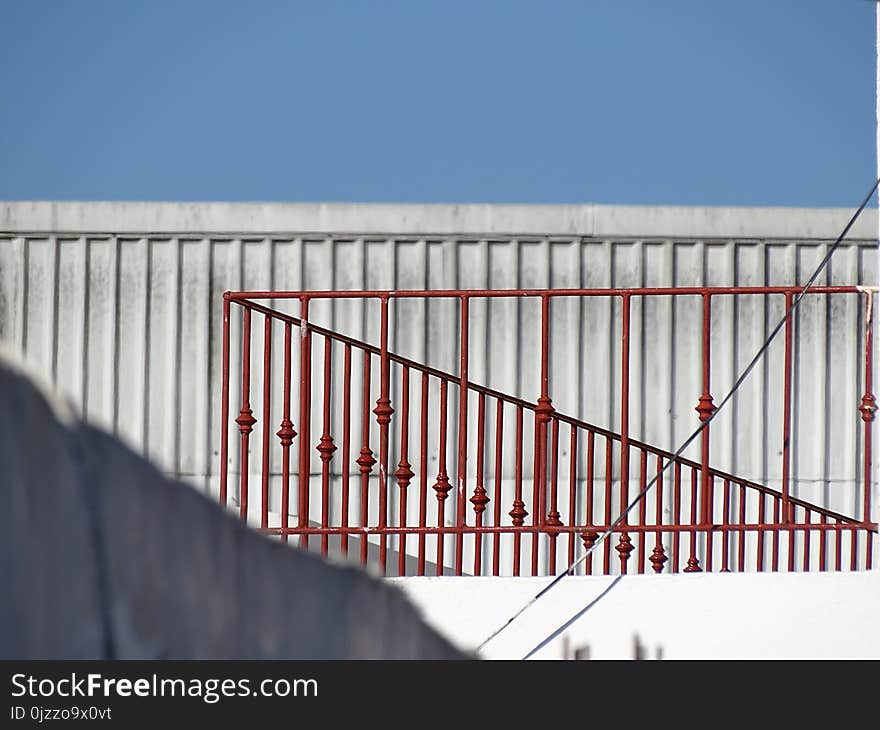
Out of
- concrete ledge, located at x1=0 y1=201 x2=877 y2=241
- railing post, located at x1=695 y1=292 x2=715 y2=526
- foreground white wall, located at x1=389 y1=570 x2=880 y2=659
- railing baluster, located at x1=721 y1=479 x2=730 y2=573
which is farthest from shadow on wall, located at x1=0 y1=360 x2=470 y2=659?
concrete ledge, located at x1=0 y1=201 x2=877 y2=241

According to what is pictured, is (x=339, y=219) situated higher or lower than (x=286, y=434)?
higher

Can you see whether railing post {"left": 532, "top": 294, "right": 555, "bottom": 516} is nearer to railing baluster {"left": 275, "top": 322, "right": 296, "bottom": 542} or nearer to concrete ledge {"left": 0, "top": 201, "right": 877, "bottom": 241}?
railing baluster {"left": 275, "top": 322, "right": 296, "bottom": 542}

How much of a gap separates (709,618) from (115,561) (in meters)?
2.69

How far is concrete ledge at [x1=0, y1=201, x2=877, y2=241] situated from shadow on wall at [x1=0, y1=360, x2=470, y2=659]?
180 inches

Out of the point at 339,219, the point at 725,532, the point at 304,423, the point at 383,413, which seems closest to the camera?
the point at 304,423

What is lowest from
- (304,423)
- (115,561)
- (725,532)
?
(725,532)

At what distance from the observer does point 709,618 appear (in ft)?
12.6

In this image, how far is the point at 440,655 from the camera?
284cm

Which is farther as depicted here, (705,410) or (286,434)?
(286,434)

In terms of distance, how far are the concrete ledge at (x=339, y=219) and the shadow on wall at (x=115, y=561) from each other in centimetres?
457

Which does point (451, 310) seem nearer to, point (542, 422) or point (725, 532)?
point (542, 422)

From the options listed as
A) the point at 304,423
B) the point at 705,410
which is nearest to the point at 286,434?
the point at 304,423

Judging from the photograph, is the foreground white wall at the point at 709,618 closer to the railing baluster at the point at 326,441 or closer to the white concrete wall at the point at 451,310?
the railing baluster at the point at 326,441

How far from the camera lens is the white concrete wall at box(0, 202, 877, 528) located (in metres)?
6.53
